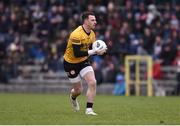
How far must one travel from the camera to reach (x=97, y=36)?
31.8 metres

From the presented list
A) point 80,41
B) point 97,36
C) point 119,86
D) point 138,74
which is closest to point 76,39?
point 80,41

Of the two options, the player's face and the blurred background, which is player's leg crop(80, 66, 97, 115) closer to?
the player's face

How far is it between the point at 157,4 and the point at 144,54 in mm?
4175

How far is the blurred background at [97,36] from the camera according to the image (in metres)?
30.5

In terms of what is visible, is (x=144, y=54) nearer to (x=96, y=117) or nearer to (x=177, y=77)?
(x=177, y=77)

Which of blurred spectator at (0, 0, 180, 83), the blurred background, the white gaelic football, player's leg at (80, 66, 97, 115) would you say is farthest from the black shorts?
blurred spectator at (0, 0, 180, 83)

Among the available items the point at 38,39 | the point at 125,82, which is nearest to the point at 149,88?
the point at 125,82

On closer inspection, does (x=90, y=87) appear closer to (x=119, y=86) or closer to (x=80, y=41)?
(x=80, y=41)

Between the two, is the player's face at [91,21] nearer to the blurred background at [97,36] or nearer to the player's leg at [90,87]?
the player's leg at [90,87]

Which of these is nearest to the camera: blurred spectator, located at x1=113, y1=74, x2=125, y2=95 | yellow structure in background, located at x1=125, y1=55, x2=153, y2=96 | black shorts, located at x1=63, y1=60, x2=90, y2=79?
black shorts, located at x1=63, y1=60, x2=90, y2=79

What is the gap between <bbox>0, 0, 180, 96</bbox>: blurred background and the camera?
1202 inches

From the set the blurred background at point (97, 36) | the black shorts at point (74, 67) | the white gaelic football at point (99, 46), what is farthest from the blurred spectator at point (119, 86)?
the white gaelic football at point (99, 46)

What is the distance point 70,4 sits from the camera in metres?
34.7

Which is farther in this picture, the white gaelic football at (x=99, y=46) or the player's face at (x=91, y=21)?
the player's face at (x=91, y=21)
